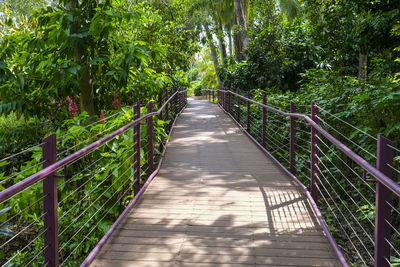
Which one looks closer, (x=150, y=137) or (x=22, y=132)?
(x=150, y=137)

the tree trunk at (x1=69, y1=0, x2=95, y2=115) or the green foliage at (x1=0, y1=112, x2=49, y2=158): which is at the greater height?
the tree trunk at (x1=69, y1=0, x2=95, y2=115)

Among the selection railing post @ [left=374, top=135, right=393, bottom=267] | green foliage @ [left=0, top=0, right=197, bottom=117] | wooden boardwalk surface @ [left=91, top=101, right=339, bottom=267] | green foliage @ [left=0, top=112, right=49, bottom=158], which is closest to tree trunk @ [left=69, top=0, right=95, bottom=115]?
green foliage @ [left=0, top=0, right=197, bottom=117]

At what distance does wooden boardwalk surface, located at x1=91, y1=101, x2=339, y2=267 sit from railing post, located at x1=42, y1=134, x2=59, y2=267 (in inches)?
25.7

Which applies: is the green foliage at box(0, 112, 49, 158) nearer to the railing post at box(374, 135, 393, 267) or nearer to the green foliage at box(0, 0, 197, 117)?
the green foliage at box(0, 0, 197, 117)

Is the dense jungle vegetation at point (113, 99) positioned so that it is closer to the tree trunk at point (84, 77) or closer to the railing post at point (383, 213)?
the tree trunk at point (84, 77)

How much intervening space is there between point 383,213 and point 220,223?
6.14ft

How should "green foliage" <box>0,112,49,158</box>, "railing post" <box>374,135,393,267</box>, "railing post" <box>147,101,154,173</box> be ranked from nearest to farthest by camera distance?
"railing post" <box>374,135,393,267</box> < "railing post" <box>147,101,154,173</box> < "green foliage" <box>0,112,49,158</box>

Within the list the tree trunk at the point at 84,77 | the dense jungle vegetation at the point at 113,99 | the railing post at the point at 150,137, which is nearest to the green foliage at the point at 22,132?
the dense jungle vegetation at the point at 113,99

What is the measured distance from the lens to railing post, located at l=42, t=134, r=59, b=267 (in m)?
2.58

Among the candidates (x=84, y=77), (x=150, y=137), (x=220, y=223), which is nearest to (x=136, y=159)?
(x=150, y=137)

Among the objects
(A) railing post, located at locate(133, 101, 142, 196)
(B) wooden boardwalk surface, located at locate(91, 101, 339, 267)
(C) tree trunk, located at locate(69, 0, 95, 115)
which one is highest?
(C) tree trunk, located at locate(69, 0, 95, 115)

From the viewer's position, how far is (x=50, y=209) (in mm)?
2594

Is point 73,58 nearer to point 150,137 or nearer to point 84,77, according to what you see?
point 84,77

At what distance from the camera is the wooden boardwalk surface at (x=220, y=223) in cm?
333
